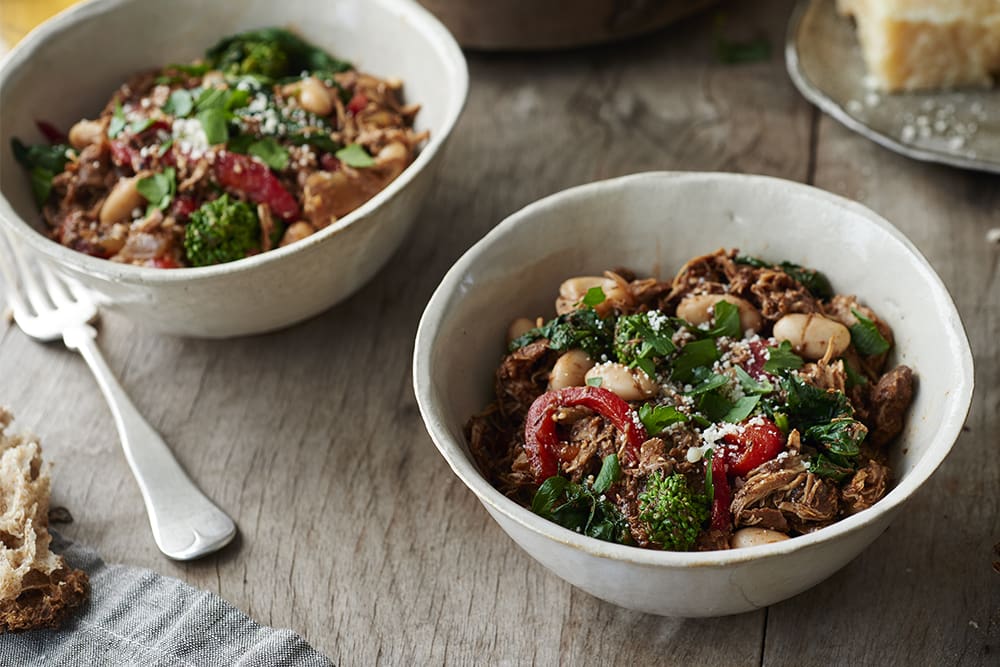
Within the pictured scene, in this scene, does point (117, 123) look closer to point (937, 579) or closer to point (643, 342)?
point (643, 342)

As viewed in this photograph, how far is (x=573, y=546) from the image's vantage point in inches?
71.1

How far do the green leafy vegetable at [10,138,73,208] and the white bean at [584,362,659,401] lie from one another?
1588 mm

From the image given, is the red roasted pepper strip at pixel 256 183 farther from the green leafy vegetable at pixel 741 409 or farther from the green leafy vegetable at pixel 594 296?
the green leafy vegetable at pixel 741 409

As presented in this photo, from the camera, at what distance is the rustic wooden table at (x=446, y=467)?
2.14 metres

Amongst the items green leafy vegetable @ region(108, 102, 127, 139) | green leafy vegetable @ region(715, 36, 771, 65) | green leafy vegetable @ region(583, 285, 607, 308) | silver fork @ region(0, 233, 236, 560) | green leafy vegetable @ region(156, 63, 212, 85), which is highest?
green leafy vegetable @ region(156, 63, 212, 85)

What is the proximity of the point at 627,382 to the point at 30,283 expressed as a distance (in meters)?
1.67

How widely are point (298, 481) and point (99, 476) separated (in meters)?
0.46

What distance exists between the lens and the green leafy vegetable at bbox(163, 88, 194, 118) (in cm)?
284

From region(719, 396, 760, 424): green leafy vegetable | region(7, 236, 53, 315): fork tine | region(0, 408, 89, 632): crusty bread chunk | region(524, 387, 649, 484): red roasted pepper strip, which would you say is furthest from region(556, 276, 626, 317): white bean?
region(7, 236, 53, 315): fork tine

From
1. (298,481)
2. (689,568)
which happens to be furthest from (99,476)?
(689,568)

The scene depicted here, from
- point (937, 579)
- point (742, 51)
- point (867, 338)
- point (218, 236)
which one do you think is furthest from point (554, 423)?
point (742, 51)

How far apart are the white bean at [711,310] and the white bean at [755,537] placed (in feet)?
1.67

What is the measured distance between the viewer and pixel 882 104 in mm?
3180

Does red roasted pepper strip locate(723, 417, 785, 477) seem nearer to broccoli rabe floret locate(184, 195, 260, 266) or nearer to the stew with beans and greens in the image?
the stew with beans and greens
